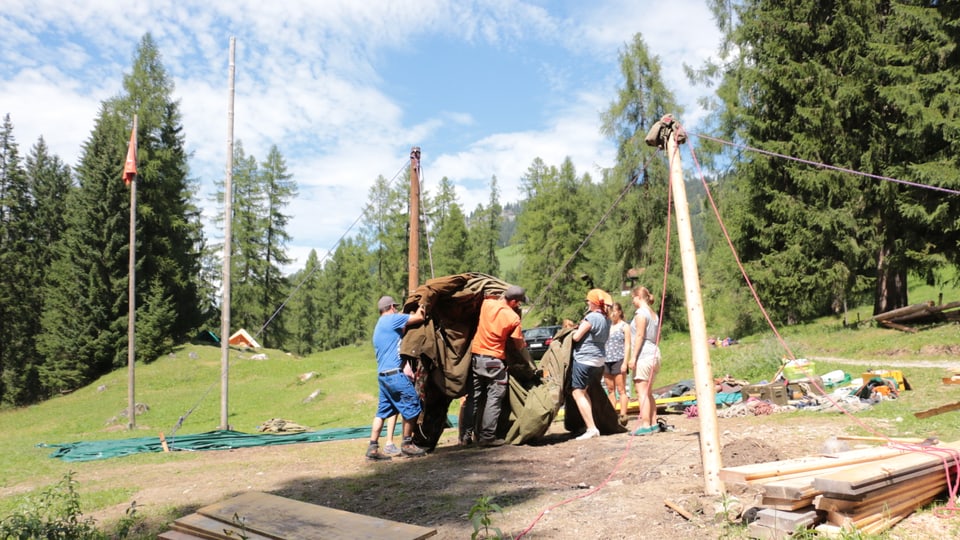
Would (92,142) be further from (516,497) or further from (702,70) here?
(516,497)

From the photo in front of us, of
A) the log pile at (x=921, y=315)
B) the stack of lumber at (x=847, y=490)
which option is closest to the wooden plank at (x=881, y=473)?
the stack of lumber at (x=847, y=490)

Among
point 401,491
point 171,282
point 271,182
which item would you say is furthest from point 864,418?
point 271,182

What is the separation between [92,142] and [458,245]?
24170mm

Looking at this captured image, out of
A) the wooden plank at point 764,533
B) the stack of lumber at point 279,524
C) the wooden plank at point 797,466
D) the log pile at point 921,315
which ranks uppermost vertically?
the log pile at point 921,315

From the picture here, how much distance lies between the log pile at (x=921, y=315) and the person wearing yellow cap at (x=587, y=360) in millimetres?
12367

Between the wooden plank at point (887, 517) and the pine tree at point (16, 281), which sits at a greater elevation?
the pine tree at point (16, 281)

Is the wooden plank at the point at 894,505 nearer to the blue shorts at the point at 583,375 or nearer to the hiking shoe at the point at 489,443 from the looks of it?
the blue shorts at the point at 583,375

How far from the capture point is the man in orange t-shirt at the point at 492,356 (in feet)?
23.9

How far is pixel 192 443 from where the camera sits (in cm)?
1130

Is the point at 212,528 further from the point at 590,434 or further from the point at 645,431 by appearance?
the point at 645,431

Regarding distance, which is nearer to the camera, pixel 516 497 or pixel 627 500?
pixel 627 500

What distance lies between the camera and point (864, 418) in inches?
291

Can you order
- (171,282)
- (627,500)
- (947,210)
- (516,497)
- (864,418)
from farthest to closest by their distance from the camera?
(171,282), (947,210), (864,418), (516,497), (627,500)

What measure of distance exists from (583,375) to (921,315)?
13.1 m
